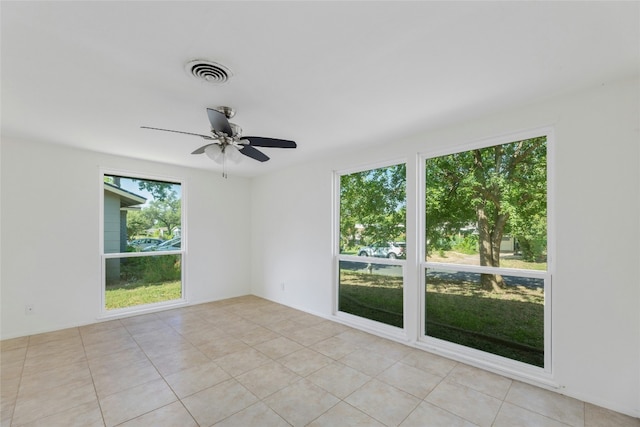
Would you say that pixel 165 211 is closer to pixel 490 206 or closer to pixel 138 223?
pixel 138 223

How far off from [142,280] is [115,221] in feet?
3.31

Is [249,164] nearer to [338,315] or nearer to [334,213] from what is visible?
[334,213]

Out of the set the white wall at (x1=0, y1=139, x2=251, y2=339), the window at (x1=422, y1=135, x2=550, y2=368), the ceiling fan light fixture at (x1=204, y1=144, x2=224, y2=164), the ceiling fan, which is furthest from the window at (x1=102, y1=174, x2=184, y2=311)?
the window at (x1=422, y1=135, x2=550, y2=368)

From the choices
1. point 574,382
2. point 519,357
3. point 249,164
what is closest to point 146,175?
point 249,164

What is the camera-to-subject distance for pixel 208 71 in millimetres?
1955

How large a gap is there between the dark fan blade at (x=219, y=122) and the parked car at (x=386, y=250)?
91.3 inches

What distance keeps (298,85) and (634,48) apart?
82.8 inches

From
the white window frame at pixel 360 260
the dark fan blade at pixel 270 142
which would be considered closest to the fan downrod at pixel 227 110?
the dark fan blade at pixel 270 142

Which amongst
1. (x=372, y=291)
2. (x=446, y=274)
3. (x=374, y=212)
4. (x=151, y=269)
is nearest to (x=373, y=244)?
(x=374, y=212)

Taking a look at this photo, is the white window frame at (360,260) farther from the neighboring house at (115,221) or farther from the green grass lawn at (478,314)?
the neighboring house at (115,221)

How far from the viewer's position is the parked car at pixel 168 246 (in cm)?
468

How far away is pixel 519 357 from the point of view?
2639 mm

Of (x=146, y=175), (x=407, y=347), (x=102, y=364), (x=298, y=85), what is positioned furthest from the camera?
(x=146, y=175)

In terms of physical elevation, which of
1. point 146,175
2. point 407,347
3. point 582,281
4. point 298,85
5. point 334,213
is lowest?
point 407,347
